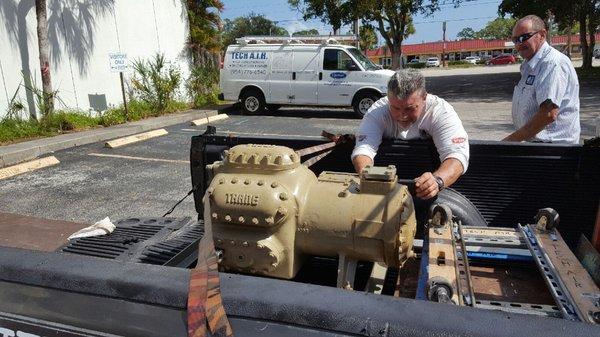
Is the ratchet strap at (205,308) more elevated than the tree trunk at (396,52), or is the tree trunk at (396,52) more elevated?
the tree trunk at (396,52)

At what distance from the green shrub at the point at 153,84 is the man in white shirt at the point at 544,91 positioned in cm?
1276

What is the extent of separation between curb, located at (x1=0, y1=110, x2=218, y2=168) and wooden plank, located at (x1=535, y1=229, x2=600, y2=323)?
8684mm

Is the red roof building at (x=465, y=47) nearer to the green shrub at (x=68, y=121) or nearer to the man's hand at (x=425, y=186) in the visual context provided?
the green shrub at (x=68, y=121)

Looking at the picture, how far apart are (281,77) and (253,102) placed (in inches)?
48.6

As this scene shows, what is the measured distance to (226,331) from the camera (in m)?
1.12

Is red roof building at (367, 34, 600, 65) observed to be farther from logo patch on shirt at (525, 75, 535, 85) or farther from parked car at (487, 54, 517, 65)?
logo patch on shirt at (525, 75, 535, 85)

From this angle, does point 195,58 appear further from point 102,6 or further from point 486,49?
point 486,49

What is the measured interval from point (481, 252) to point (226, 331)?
4.51 ft

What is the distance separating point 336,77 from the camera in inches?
562

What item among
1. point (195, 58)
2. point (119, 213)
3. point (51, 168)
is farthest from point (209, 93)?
point (119, 213)

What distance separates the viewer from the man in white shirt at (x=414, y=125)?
107 inches

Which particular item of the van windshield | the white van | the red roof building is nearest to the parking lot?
the white van

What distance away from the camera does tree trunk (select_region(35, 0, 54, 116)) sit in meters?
10.8

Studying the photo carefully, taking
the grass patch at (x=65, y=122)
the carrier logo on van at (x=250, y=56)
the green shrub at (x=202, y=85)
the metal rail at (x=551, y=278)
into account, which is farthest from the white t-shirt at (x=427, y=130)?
the green shrub at (x=202, y=85)
